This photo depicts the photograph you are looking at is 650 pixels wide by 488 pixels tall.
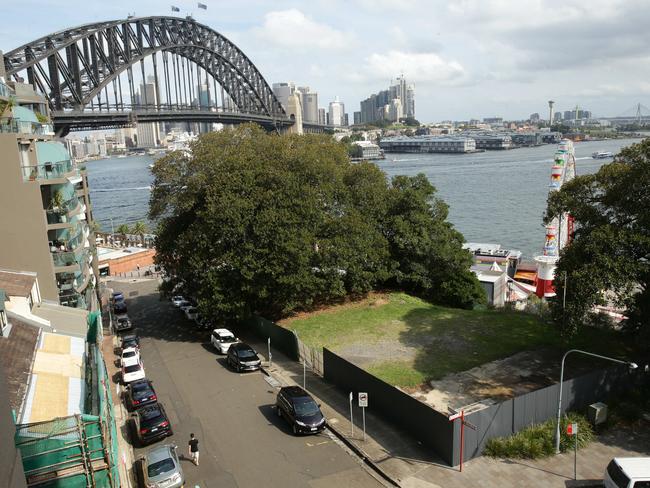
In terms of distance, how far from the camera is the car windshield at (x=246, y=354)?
2650 centimetres

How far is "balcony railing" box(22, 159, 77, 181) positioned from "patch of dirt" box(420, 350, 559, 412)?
18899 mm

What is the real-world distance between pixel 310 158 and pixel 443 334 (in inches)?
565

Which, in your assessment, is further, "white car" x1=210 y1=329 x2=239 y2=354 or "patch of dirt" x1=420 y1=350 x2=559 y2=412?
"white car" x1=210 y1=329 x2=239 y2=354

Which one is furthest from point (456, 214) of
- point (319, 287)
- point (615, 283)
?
point (615, 283)

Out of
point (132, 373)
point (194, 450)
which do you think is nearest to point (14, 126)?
point (132, 373)

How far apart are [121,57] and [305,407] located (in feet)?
243

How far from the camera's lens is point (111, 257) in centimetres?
5900

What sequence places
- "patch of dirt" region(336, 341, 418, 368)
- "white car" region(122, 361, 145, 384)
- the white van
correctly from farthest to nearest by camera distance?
"patch of dirt" region(336, 341, 418, 368)
"white car" region(122, 361, 145, 384)
the white van

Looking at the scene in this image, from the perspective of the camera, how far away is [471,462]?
1770 cm

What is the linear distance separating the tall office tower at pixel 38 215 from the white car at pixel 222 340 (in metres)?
7.11

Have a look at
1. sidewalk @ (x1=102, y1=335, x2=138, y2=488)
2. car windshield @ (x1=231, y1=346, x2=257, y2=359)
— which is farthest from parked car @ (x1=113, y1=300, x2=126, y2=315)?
car windshield @ (x1=231, y1=346, x2=257, y2=359)

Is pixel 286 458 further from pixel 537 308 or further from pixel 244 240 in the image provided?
pixel 537 308

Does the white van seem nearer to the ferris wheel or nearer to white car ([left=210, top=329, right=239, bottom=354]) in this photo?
white car ([left=210, top=329, right=239, bottom=354])

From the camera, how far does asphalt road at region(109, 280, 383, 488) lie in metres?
Answer: 17.4
